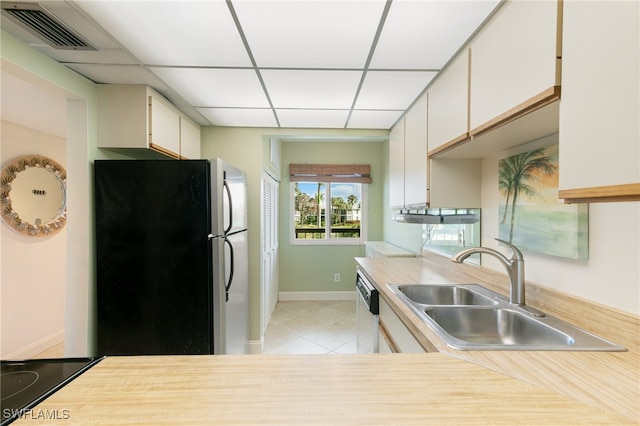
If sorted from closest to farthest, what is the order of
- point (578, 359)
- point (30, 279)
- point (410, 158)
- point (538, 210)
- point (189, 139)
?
1. point (578, 359)
2. point (538, 210)
3. point (410, 158)
4. point (189, 139)
5. point (30, 279)

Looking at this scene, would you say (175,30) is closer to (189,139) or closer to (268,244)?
(189,139)

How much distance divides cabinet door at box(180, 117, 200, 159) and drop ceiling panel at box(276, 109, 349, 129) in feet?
2.69

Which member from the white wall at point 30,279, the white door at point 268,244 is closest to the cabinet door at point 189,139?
the white door at point 268,244

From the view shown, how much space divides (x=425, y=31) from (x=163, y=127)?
73.0 inches

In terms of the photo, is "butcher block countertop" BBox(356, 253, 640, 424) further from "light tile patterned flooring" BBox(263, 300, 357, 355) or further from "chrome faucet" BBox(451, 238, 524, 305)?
"light tile patterned flooring" BBox(263, 300, 357, 355)

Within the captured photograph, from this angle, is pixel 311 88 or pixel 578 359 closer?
pixel 578 359

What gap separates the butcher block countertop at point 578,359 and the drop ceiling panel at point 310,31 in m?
1.32

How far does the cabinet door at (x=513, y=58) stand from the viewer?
0.91 meters

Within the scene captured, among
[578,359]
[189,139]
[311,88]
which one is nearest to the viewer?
[578,359]

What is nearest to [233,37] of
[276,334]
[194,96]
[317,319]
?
[194,96]

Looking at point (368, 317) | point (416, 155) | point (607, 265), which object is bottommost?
point (368, 317)

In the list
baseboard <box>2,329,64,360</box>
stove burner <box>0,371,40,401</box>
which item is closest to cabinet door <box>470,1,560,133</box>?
stove burner <box>0,371,40,401</box>

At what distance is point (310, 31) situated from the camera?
133cm

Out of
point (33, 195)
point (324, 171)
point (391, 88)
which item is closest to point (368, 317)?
point (391, 88)
